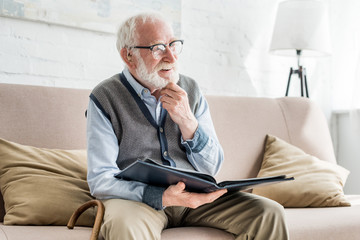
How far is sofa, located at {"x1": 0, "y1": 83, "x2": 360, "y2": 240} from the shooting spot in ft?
5.51

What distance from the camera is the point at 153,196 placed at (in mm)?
1566

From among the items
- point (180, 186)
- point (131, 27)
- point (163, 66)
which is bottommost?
point (180, 186)

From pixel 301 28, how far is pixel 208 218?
1.60 m

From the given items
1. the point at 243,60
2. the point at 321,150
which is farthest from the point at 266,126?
the point at 243,60

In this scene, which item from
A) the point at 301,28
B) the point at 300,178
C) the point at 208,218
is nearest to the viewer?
the point at 208,218

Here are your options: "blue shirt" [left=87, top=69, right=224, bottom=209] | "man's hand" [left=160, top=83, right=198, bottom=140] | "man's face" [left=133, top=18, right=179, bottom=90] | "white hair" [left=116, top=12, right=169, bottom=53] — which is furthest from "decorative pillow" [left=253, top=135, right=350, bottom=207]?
"white hair" [left=116, top=12, right=169, bottom=53]

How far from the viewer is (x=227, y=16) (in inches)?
119

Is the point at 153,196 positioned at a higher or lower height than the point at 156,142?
lower

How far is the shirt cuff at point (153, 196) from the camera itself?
1.56 metres

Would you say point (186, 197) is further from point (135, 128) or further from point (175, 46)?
point (175, 46)

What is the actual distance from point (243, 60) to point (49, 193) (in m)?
1.74

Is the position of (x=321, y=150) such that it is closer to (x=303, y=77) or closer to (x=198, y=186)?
(x=303, y=77)

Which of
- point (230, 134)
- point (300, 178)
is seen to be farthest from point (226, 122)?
point (300, 178)

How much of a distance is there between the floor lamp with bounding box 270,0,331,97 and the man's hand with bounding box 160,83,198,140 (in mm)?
1335
